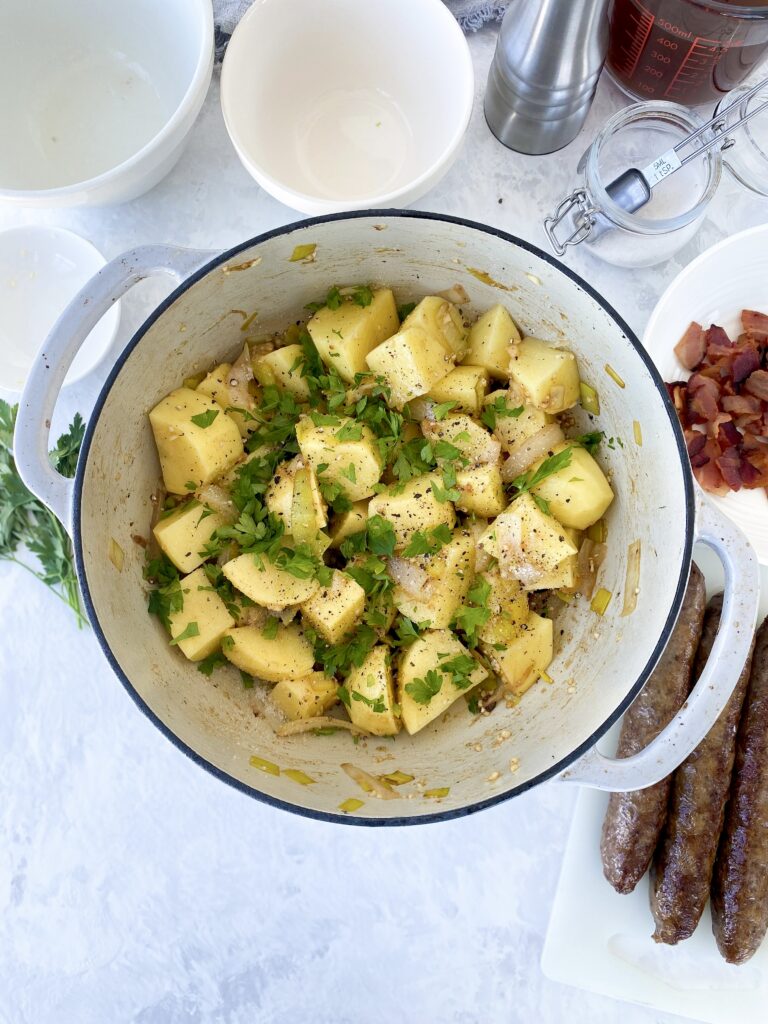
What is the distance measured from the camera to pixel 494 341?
52.9 inches

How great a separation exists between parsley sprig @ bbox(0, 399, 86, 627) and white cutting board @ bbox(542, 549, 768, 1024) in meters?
1.07

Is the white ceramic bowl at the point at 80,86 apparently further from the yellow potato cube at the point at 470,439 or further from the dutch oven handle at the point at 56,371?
the yellow potato cube at the point at 470,439

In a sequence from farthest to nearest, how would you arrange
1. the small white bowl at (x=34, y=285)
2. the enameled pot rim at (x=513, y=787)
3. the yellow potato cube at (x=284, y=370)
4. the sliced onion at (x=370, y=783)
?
the small white bowl at (x=34, y=285) < the yellow potato cube at (x=284, y=370) < the sliced onion at (x=370, y=783) < the enameled pot rim at (x=513, y=787)

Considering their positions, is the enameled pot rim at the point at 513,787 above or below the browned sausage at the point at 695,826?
above

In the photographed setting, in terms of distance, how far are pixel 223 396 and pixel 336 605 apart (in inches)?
15.6

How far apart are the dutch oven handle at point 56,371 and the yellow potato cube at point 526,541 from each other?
0.63 meters

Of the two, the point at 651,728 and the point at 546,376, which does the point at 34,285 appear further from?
the point at 651,728

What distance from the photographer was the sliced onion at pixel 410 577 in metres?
1.29

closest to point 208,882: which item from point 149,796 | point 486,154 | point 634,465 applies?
point 149,796

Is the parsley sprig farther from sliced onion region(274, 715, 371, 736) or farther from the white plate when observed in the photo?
the white plate

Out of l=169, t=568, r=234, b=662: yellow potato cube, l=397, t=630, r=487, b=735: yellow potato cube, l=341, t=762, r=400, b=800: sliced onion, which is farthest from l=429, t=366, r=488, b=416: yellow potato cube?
l=341, t=762, r=400, b=800: sliced onion

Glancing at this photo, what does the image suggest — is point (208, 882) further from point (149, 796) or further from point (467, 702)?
point (467, 702)

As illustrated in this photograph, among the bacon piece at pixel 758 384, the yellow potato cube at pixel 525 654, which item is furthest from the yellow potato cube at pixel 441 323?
the bacon piece at pixel 758 384

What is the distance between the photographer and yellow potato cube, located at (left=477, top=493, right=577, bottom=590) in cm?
126
